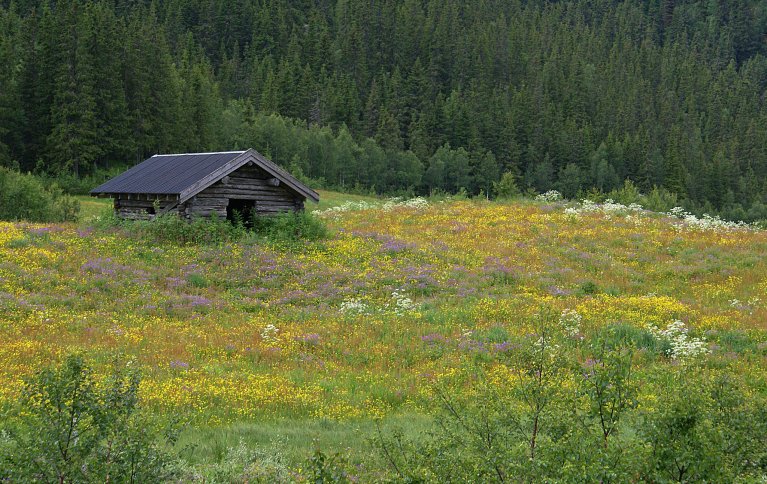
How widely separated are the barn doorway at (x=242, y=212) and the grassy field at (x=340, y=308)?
247 cm

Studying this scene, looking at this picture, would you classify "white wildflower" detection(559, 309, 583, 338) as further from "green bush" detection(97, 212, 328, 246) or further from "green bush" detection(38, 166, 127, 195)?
"green bush" detection(38, 166, 127, 195)

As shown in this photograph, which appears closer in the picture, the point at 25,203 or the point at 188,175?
the point at 188,175

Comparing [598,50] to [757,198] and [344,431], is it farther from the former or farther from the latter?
[344,431]

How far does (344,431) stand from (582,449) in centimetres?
454

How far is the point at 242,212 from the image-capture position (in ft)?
91.3

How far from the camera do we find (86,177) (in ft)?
179

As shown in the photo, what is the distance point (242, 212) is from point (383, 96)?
91.8 meters

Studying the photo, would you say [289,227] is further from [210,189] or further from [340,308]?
[340,308]

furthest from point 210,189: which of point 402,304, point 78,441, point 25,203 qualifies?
point 78,441

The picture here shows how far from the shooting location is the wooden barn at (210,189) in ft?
81.3

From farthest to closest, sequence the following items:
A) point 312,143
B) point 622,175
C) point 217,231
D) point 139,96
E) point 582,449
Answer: point 622,175, point 312,143, point 139,96, point 217,231, point 582,449

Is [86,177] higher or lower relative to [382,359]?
Answer: higher

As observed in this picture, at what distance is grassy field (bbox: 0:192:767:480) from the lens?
35.2 feet

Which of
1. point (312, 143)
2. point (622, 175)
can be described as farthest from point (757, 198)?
point (312, 143)
